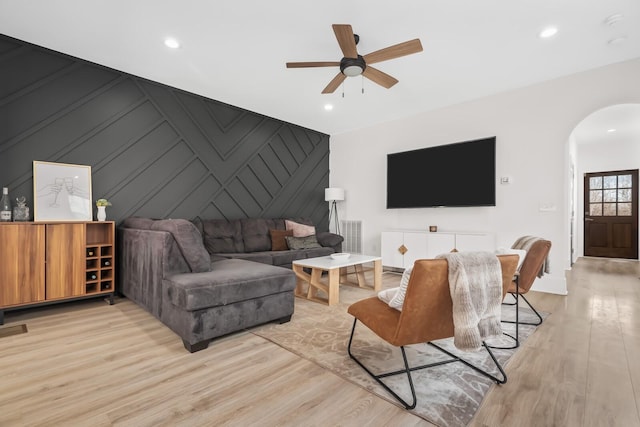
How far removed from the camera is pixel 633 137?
21.1 feet

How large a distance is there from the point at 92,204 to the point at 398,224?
14.3ft

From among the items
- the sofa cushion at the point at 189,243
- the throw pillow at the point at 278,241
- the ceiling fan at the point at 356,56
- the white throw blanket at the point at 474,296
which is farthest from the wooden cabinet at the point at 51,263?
the white throw blanket at the point at 474,296

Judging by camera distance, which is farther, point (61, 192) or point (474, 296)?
point (61, 192)

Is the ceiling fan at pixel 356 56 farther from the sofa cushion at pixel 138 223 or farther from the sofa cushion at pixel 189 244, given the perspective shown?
the sofa cushion at pixel 138 223

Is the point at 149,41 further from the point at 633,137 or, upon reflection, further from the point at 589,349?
the point at 633,137

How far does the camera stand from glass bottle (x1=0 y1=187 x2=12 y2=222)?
8.79ft

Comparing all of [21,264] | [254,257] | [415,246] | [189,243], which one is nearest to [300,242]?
[254,257]

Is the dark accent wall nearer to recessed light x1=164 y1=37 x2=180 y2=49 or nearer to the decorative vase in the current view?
the decorative vase

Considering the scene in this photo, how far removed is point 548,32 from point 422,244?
2.88 m

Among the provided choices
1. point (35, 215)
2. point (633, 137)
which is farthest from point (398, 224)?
point (633, 137)

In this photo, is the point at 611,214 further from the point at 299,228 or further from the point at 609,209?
the point at 299,228

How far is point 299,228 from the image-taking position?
5.02 meters

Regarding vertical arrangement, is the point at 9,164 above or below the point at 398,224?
above

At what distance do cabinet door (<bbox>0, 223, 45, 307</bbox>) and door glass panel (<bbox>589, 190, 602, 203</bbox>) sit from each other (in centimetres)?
1007
